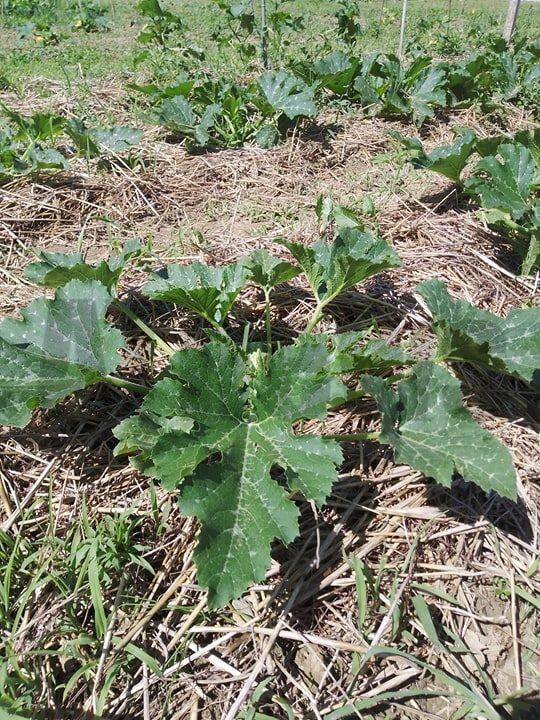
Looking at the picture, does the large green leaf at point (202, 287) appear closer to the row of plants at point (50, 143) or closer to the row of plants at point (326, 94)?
the row of plants at point (50, 143)

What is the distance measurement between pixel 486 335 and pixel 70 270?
1628mm

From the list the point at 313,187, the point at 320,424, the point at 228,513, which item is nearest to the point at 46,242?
the point at 313,187

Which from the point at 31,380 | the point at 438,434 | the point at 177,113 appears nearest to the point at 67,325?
the point at 31,380

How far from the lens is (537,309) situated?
212cm

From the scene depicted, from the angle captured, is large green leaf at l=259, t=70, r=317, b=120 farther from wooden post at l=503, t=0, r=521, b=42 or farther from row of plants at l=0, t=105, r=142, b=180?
wooden post at l=503, t=0, r=521, b=42

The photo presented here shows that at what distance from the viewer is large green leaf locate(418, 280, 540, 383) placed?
6.55ft

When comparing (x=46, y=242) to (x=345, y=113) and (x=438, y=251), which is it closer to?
(x=438, y=251)

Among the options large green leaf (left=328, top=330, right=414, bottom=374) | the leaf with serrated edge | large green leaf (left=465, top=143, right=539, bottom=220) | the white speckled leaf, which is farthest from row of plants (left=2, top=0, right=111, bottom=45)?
large green leaf (left=328, top=330, right=414, bottom=374)

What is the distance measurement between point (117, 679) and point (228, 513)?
547 mm

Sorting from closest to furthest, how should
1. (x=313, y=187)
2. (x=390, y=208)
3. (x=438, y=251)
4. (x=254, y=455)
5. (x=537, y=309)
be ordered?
1. (x=254, y=455)
2. (x=537, y=309)
3. (x=438, y=251)
4. (x=390, y=208)
5. (x=313, y=187)

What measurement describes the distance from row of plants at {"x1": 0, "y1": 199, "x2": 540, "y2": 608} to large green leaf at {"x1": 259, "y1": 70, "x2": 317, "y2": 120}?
2030 mm

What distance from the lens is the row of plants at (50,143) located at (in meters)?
3.42

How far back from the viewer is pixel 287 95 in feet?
13.4

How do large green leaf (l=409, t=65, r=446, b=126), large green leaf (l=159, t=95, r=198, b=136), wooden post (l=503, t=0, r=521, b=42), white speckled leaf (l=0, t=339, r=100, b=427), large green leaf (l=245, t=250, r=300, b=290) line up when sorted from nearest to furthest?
1. white speckled leaf (l=0, t=339, r=100, b=427)
2. large green leaf (l=245, t=250, r=300, b=290)
3. large green leaf (l=159, t=95, r=198, b=136)
4. large green leaf (l=409, t=65, r=446, b=126)
5. wooden post (l=503, t=0, r=521, b=42)
